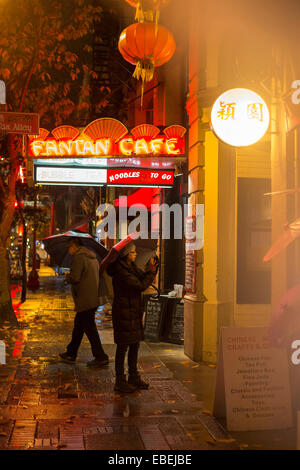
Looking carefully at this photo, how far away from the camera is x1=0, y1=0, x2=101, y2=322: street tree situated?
45.5 ft

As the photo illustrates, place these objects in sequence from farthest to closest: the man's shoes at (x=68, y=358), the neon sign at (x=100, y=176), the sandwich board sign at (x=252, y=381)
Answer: the neon sign at (x=100, y=176)
the man's shoes at (x=68, y=358)
the sandwich board sign at (x=252, y=381)

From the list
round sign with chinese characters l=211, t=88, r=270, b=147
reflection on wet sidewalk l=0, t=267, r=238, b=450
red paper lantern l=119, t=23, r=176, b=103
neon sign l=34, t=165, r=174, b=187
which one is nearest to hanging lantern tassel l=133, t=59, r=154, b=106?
red paper lantern l=119, t=23, r=176, b=103

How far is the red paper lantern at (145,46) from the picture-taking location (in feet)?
27.8

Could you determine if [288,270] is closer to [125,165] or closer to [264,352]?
[264,352]

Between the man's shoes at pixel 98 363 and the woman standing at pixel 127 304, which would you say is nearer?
the woman standing at pixel 127 304

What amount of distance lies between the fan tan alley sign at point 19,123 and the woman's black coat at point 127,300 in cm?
369

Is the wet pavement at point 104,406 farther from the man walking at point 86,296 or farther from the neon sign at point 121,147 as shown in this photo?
the neon sign at point 121,147

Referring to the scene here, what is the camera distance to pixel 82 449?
533 cm

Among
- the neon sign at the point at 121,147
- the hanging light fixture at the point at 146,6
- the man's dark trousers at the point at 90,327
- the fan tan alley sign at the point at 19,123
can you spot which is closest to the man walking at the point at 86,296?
the man's dark trousers at the point at 90,327

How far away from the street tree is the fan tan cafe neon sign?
8.66 feet

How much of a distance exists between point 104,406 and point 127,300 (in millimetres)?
1469

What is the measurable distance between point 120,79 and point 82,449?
68.3 feet

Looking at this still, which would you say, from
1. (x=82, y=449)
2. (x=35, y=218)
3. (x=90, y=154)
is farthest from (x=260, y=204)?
(x=35, y=218)

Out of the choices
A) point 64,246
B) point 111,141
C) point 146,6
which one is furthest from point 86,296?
point 146,6
